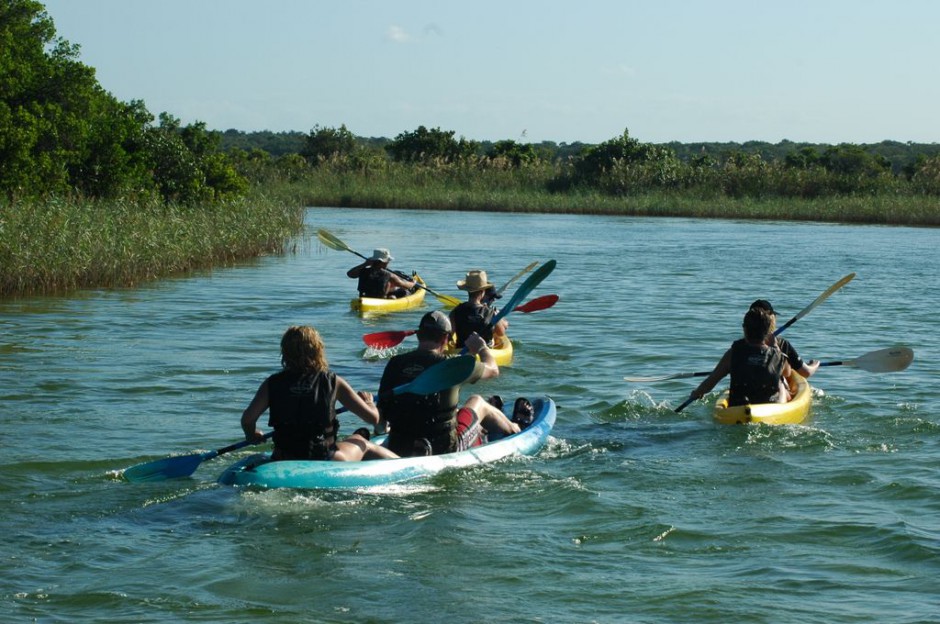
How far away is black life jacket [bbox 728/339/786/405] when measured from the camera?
967 cm

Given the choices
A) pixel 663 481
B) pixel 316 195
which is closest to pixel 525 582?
pixel 663 481

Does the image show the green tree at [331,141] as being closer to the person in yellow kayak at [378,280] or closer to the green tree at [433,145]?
the green tree at [433,145]

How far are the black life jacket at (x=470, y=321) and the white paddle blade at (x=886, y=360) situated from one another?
11.2ft

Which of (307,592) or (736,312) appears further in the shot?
(736,312)

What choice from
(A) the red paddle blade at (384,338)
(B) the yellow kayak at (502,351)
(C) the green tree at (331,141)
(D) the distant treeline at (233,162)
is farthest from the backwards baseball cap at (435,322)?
(C) the green tree at (331,141)

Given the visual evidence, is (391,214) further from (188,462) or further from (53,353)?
(188,462)

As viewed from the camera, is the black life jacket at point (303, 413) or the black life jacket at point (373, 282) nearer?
the black life jacket at point (303, 413)

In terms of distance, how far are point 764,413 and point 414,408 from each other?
3.05 metres

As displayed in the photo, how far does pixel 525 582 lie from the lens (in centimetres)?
648

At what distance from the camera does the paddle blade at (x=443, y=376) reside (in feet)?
25.0

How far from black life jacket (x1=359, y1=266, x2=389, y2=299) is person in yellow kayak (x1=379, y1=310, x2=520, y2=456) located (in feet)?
29.7

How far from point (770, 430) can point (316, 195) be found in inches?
1562

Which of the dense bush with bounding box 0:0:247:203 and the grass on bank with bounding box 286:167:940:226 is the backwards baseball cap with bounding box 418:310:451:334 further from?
the grass on bank with bounding box 286:167:940:226

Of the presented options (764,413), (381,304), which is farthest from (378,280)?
(764,413)
